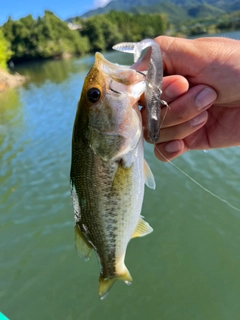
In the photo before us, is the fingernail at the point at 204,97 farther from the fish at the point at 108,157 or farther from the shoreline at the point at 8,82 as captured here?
the shoreline at the point at 8,82

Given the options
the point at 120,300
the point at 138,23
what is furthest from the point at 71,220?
the point at 138,23

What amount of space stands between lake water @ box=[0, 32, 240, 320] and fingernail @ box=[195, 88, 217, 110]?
11.8ft

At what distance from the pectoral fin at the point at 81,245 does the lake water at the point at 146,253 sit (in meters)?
2.85

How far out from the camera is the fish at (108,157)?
179 centimetres

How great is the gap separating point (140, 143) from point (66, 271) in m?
4.15

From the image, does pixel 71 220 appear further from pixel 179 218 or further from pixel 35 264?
pixel 179 218

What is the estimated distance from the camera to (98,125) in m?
1.85

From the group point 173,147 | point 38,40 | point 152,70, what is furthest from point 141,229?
point 38,40

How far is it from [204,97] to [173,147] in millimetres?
742

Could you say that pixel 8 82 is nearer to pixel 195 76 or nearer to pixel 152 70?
pixel 195 76

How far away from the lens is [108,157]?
1.88m

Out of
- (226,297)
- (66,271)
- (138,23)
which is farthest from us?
(138,23)

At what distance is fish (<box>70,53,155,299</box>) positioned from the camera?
1.79 m

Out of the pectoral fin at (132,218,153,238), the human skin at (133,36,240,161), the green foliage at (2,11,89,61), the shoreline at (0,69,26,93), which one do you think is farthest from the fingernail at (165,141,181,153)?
the green foliage at (2,11,89,61)
